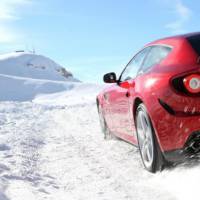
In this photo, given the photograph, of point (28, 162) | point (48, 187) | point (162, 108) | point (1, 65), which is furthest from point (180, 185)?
point (1, 65)

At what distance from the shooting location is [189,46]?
→ 14.6ft

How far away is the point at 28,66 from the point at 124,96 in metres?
73.1

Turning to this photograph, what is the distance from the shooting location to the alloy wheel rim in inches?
183

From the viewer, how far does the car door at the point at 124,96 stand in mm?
5340

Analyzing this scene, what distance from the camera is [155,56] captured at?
16.1 ft

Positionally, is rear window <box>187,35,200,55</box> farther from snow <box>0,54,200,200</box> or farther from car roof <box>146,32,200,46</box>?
snow <box>0,54,200,200</box>

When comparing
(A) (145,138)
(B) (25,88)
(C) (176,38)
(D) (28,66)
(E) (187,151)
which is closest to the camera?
(E) (187,151)

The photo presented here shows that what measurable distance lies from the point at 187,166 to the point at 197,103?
759mm

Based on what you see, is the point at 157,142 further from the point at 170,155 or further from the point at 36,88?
the point at 36,88

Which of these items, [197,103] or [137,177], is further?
[137,177]

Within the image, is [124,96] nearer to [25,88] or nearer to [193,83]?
[193,83]

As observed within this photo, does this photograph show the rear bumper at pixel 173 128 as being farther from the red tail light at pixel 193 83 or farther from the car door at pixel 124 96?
the car door at pixel 124 96

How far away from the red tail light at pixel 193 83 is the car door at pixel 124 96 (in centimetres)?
108

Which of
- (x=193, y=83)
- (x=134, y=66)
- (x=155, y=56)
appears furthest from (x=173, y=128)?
(x=134, y=66)
